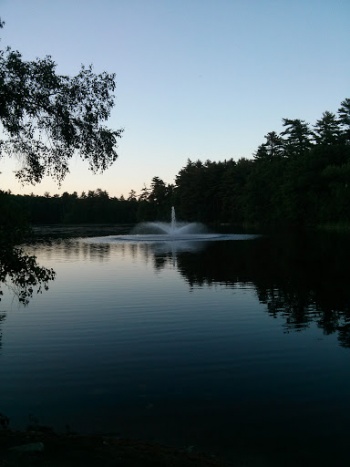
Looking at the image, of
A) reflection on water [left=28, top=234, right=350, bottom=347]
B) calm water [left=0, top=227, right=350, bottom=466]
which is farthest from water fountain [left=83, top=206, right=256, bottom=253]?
calm water [left=0, top=227, right=350, bottom=466]

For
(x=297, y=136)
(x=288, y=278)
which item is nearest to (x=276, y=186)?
(x=297, y=136)

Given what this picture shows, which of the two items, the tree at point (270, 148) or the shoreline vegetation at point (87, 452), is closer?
the shoreline vegetation at point (87, 452)

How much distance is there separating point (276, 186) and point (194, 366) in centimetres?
10066

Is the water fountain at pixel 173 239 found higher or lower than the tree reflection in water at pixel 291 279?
higher

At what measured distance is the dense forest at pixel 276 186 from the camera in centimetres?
8456

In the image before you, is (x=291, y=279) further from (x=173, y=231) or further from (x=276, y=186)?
(x=276, y=186)

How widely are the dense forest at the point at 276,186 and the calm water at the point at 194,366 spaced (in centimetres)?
2261

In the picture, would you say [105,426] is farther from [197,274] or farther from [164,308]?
[197,274]

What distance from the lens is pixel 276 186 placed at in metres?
107

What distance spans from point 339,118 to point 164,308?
8473 centimetres

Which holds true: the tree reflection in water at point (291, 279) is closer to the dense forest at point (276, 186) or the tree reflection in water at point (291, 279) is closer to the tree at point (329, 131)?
the dense forest at point (276, 186)


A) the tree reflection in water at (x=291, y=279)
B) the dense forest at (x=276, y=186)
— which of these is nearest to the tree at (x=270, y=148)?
the dense forest at (x=276, y=186)

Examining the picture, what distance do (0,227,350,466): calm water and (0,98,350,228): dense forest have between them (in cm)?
2261

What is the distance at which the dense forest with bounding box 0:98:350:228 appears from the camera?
8456 centimetres
